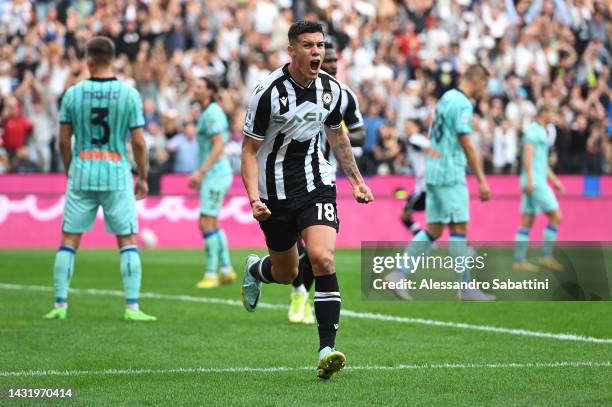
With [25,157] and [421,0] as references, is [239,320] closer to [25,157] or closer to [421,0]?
[25,157]

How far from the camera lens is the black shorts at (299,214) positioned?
859 cm

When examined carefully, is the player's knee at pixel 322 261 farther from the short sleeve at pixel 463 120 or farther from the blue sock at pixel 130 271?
the short sleeve at pixel 463 120

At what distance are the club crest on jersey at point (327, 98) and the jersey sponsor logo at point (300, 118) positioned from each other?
8cm

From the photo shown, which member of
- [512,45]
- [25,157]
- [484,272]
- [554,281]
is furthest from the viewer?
[512,45]

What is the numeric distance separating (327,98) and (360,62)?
18.4 m

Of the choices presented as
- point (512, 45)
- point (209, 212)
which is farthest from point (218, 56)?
point (209, 212)

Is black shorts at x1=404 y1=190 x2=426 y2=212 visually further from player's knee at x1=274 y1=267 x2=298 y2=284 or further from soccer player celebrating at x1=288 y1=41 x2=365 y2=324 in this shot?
player's knee at x1=274 y1=267 x2=298 y2=284

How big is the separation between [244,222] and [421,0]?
8.78m

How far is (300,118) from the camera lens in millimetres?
8594

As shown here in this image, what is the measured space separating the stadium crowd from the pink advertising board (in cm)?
55

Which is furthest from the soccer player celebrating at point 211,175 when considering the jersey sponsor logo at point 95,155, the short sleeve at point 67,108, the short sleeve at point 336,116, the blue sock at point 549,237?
the short sleeve at point 336,116

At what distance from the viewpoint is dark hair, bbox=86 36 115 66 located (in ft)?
37.5

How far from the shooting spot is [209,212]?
53.6 ft

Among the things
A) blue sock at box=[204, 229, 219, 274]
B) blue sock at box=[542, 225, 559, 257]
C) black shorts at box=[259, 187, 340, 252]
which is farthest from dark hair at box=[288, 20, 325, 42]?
blue sock at box=[542, 225, 559, 257]
